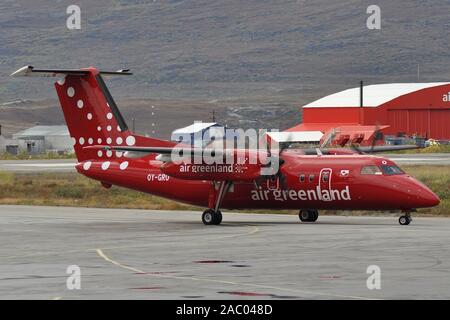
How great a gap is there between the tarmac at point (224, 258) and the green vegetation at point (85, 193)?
959 centimetres

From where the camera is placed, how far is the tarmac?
2123 centimetres

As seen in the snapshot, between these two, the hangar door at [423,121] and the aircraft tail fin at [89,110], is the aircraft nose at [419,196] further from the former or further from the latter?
the hangar door at [423,121]

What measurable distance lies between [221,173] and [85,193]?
20102 millimetres

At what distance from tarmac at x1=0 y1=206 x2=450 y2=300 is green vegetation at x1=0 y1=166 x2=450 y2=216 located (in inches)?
378

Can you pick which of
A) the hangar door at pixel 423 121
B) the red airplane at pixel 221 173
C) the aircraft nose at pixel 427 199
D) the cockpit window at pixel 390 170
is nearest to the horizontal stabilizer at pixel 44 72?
the red airplane at pixel 221 173

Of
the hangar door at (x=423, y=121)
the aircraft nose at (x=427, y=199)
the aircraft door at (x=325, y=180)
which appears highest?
the hangar door at (x=423, y=121)

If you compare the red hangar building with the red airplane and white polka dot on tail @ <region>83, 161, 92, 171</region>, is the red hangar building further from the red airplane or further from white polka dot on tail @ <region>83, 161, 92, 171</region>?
white polka dot on tail @ <region>83, 161, 92, 171</region>

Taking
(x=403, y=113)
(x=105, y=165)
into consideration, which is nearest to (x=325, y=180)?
(x=105, y=165)

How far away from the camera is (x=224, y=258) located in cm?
2759

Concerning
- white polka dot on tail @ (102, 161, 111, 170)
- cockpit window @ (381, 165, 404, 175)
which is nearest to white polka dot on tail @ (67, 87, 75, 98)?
white polka dot on tail @ (102, 161, 111, 170)

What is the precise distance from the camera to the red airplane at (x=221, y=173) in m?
37.9

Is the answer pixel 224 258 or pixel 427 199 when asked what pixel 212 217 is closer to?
pixel 427 199
